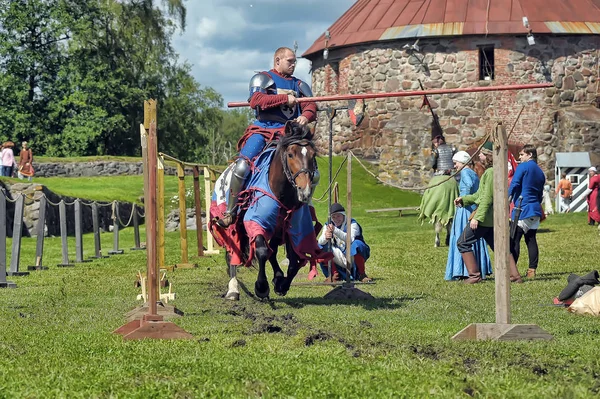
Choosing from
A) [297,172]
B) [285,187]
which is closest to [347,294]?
[285,187]

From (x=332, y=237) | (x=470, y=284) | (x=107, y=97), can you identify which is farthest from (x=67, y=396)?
(x=107, y=97)

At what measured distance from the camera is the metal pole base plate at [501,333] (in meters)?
8.73

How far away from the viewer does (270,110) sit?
12.7 meters

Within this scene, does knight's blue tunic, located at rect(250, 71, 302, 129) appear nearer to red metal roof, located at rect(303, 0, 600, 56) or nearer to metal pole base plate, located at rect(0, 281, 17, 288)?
metal pole base plate, located at rect(0, 281, 17, 288)

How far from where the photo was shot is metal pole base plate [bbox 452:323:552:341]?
→ 8.73m

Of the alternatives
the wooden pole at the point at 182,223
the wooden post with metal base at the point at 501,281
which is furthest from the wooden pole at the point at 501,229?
the wooden pole at the point at 182,223

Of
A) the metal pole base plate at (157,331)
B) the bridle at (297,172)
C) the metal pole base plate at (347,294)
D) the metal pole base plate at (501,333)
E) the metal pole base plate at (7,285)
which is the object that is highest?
the bridle at (297,172)

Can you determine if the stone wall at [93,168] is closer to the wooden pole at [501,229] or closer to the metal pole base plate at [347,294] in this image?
the metal pole base plate at [347,294]

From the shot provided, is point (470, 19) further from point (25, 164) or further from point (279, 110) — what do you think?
point (279, 110)

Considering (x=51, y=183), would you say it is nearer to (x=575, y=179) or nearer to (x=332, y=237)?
(x=575, y=179)

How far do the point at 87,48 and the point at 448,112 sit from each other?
21.4 m

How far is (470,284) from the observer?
50.3 ft

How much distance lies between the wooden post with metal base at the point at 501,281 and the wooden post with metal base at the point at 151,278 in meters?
2.25

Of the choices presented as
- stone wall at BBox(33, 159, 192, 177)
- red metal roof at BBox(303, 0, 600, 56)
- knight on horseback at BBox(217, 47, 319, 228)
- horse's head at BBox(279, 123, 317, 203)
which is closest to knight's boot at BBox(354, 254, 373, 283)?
knight on horseback at BBox(217, 47, 319, 228)
